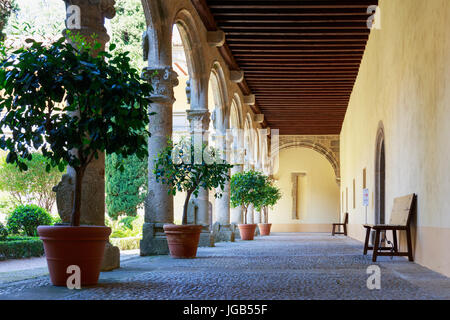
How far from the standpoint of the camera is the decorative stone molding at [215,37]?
11117 mm

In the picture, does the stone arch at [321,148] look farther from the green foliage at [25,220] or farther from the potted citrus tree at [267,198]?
the green foliage at [25,220]

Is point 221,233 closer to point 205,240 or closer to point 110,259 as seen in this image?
point 205,240

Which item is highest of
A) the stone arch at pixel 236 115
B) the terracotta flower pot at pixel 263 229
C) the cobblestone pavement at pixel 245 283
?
the stone arch at pixel 236 115

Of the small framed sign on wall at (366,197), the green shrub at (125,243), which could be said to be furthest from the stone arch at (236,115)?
the small framed sign on wall at (366,197)

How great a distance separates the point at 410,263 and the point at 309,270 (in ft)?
4.93

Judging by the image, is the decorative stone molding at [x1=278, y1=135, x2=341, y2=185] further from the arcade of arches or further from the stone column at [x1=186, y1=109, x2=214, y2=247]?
the stone column at [x1=186, y1=109, x2=214, y2=247]

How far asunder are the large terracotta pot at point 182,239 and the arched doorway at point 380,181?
404 cm

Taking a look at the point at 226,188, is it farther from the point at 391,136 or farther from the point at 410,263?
the point at 410,263

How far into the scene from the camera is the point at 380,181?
416 inches

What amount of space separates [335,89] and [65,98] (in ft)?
43.1

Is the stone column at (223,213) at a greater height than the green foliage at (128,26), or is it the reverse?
the green foliage at (128,26)

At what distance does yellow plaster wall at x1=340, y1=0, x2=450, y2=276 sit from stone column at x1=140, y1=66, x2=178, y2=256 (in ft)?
10.2

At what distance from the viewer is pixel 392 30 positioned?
888cm

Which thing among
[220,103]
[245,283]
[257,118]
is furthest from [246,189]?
[245,283]
